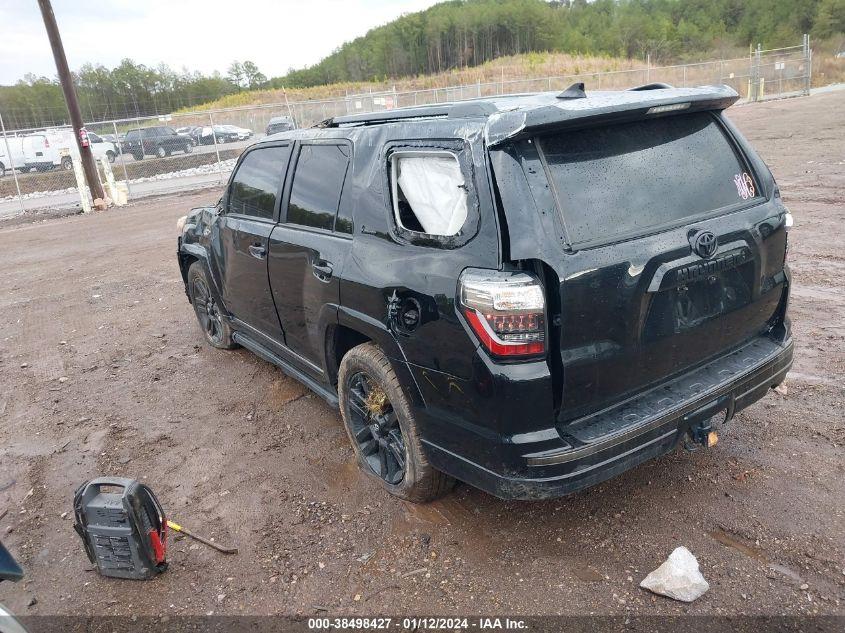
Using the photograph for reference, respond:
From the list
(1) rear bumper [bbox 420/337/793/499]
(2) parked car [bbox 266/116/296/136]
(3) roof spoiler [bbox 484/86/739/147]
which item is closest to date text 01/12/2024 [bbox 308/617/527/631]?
(1) rear bumper [bbox 420/337/793/499]

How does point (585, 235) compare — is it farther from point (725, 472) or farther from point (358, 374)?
point (725, 472)

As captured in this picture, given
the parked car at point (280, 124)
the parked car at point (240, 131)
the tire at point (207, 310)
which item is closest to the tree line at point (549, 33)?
the parked car at point (240, 131)

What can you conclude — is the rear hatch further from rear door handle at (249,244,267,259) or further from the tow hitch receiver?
rear door handle at (249,244,267,259)

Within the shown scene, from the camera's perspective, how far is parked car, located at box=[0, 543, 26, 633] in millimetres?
1852

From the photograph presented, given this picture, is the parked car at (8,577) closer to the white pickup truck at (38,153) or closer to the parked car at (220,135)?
the white pickup truck at (38,153)

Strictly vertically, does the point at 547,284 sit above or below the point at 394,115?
below

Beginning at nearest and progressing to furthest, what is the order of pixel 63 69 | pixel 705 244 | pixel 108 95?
1. pixel 705 244
2. pixel 63 69
3. pixel 108 95

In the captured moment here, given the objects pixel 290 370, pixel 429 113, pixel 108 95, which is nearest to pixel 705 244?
pixel 429 113

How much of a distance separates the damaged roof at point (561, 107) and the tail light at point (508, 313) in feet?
1.84

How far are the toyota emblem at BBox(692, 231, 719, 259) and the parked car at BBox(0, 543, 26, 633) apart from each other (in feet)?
8.86

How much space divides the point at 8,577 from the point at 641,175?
8.93ft

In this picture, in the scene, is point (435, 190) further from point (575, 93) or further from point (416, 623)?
point (416, 623)

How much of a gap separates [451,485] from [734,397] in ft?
4.61

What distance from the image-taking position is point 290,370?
14.3 feet
